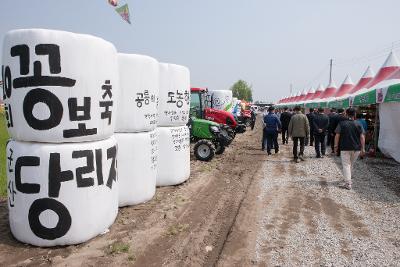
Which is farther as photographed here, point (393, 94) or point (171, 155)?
point (393, 94)

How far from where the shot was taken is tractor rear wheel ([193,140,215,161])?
36.4 ft

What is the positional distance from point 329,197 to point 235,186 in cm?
205

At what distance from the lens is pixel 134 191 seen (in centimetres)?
598

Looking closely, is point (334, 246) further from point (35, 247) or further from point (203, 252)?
point (35, 247)

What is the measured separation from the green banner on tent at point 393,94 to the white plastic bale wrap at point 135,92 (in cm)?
742

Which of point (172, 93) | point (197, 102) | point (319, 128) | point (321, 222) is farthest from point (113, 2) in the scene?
point (321, 222)

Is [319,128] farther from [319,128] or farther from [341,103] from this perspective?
[341,103]

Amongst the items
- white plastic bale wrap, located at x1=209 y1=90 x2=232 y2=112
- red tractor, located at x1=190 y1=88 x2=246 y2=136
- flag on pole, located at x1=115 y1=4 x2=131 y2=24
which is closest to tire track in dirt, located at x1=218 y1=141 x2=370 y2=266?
red tractor, located at x1=190 y1=88 x2=246 y2=136

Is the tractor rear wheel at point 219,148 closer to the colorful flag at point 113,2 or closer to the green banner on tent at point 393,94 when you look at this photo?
the green banner on tent at point 393,94

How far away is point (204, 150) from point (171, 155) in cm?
388

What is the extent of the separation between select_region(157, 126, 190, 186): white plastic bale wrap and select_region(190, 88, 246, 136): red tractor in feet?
19.6

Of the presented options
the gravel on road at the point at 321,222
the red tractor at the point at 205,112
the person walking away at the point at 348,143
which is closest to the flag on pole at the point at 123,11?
the red tractor at the point at 205,112

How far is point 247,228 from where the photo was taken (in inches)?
204

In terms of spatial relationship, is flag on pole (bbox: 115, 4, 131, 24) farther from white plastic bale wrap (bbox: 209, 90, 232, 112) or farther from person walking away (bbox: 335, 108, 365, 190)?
white plastic bale wrap (bbox: 209, 90, 232, 112)
